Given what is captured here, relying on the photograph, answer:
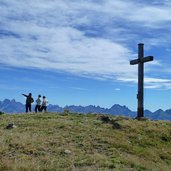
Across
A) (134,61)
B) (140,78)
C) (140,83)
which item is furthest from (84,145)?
(134,61)

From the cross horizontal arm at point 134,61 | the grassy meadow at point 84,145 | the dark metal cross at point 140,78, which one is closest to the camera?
the grassy meadow at point 84,145

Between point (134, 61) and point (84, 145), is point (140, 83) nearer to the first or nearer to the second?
point (134, 61)

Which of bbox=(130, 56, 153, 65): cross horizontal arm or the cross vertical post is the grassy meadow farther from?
bbox=(130, 56, 153, 65): cross horizontal arm

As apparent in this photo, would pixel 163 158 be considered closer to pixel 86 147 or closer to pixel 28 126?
pixel 86 147

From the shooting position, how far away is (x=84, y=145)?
20625 mm

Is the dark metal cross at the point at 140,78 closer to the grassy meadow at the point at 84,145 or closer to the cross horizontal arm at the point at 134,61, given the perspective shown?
the cross horizontal arm at the point at 134,61

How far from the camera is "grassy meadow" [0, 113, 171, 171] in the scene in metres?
17.1

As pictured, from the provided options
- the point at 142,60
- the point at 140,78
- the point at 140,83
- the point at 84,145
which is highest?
the point at 142,60

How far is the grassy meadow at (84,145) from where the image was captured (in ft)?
56.0

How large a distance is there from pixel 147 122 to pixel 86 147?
30.2ft

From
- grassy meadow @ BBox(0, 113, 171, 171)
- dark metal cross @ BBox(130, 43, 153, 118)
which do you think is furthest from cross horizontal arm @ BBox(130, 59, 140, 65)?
grassy meadow @ BBox(0, 113, 171, 171)

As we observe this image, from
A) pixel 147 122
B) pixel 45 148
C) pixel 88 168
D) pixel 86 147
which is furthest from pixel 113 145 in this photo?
pixel 147 122

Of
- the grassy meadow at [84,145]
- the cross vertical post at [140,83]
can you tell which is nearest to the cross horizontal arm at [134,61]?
the cross vertical post at [140,83]

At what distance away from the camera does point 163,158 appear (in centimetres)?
2144
